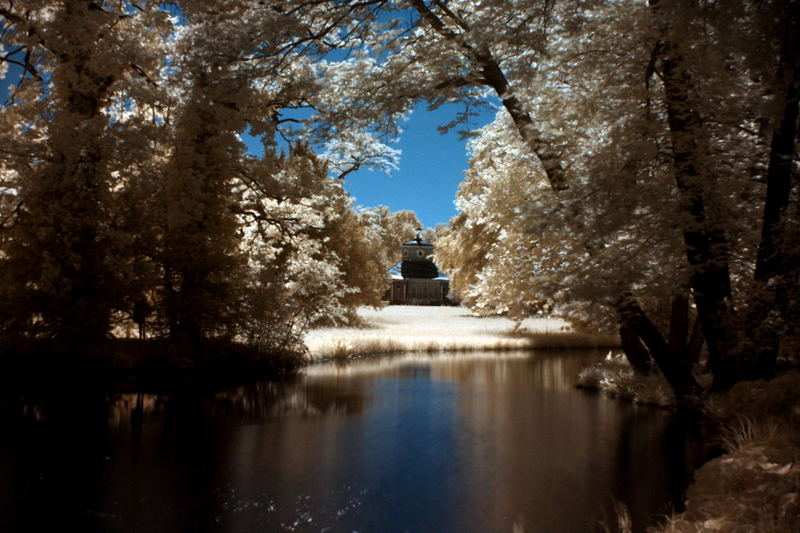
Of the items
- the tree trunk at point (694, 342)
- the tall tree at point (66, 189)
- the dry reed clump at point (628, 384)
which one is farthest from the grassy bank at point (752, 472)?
the tall tree at point (66, 189)

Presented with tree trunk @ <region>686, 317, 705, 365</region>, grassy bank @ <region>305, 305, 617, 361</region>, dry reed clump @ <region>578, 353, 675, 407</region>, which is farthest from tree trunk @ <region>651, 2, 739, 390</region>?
grassy bank @ <region>305, 305, 617, 361</region>

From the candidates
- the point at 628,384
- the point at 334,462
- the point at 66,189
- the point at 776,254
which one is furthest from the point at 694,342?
the point at 66,189

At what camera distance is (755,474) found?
5266mm

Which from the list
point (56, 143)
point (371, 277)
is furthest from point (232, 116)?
point (371, 277)

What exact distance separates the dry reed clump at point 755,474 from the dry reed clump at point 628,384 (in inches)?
119

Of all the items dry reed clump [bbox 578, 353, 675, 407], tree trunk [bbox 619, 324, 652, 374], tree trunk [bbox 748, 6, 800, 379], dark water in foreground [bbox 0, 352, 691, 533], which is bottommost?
dark water in foreground [bbox 0, 352, 691, 533]

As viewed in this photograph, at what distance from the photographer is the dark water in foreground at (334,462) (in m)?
5.66

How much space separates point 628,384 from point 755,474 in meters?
7.68

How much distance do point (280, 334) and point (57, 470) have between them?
8279mm

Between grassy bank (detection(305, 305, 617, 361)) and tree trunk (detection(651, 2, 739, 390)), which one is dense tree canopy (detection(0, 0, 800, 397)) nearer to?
tree trunk (detection(651, 2, 739, 390))

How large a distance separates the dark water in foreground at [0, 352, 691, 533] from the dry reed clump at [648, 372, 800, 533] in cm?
68

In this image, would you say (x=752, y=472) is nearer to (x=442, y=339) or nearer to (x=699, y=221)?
(x=699, y=221)

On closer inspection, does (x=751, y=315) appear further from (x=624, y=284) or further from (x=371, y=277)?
(x=371, y=277)

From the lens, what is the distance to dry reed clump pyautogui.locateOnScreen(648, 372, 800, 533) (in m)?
4.18
